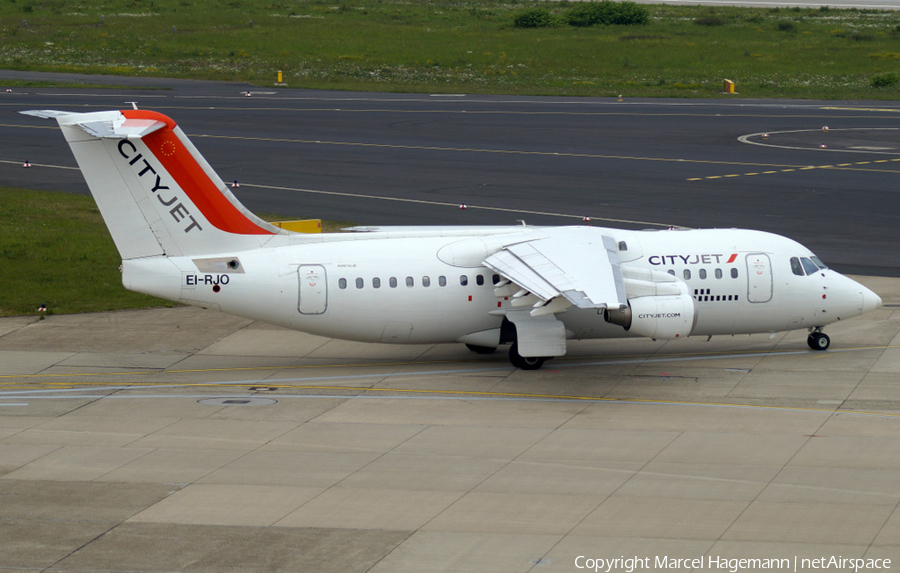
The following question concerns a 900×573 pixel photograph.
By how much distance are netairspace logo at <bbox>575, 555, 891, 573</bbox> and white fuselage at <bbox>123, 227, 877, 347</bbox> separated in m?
11.3

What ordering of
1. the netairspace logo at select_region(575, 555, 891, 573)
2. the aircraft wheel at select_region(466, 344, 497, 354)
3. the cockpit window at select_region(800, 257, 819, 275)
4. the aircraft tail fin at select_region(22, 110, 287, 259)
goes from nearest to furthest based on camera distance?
the netairspace logo at select_region(575, 555, 891, 573) < the aircraft tail fin at select_region(22, 110, 287, 259) < the aircraft wheel at select_region(466, 344, 497, 354) < the cockpit window at select_region(800, 257, 819, 275)

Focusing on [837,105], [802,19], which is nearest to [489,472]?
[837,105]

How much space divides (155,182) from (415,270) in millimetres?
7107

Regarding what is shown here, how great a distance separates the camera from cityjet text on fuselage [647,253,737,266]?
2947 centimetres

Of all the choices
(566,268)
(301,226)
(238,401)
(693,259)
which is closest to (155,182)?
(301,226)

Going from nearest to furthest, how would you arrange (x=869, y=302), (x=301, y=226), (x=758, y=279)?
(x=758, y=279) → (x=301, y=226) → (x=869, y=302)

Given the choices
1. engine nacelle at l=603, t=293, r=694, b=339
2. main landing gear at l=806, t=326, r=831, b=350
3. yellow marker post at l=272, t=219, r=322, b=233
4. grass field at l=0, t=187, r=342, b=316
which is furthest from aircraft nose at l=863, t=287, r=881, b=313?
grass field at l=0, t=187, r=342, b=316

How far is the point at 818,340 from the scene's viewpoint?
3081 cm

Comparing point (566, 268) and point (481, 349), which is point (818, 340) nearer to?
point (566, 268)

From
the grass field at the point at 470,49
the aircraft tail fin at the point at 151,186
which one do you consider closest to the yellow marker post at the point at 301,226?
the aircraft tail fin at the point at 151,186

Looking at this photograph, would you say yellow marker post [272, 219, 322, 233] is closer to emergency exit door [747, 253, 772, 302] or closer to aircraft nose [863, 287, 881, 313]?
emergency exit door [747, 253, 772, 302]

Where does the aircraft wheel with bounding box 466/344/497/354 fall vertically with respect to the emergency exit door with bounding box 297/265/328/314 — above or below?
below

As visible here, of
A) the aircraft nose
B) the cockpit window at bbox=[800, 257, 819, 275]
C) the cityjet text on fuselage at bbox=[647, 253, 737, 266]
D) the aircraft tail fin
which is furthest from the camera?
the aircraft nose

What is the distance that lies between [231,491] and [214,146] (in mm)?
43787
